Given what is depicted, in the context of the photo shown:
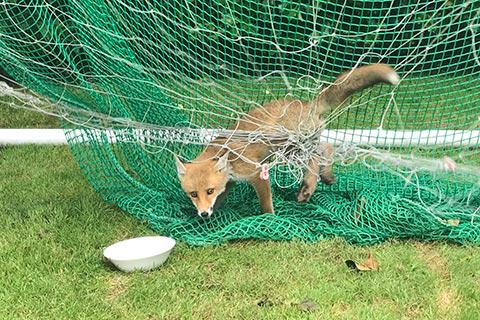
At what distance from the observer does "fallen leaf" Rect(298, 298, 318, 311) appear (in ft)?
10.1

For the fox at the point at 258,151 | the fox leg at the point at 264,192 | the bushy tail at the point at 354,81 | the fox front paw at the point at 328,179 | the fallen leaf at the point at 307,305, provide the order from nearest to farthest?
the fallen leaf at the point at 307,305
the bushy tail at the point at 354,81
the fox at the point at 258,151
the fox leg at the point at 264,192
the fox front paw at the point at 328,179

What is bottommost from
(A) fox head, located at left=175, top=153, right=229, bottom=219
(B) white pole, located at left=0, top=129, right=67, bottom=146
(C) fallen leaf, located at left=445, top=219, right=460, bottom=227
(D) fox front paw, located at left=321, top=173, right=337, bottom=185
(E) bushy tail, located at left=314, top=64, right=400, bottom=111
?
(B) white pole, located at left=0, top=129, right=67, bottom=146

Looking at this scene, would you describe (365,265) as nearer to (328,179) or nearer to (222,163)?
(328,179)

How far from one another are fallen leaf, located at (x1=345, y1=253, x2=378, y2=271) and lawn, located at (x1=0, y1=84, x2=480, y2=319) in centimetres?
4

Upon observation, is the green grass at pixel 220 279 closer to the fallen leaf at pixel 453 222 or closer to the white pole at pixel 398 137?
the fallen leaf at pixel 453 222

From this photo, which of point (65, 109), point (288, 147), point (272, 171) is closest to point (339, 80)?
point (288, 147)

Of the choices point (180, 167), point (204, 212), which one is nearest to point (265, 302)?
point (204, 212)

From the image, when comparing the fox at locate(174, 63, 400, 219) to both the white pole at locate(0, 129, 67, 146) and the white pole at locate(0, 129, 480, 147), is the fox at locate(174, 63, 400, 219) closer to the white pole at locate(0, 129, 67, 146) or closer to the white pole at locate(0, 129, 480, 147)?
the white pole at locate(0, 129, 480, 147)

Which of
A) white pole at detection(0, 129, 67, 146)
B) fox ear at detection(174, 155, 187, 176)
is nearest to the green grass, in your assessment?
fox ear at detection(174, 155, 187, 176)

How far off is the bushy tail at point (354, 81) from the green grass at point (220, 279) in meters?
0.83

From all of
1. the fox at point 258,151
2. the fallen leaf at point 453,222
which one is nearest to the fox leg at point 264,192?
the fox at point 258,151

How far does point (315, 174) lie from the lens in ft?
Answer: 12.9

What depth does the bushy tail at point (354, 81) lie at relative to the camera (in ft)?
11.7

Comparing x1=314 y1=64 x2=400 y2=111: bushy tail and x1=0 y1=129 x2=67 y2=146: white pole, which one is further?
x1=0 y1=129 x2=67 y2=146: white pole
